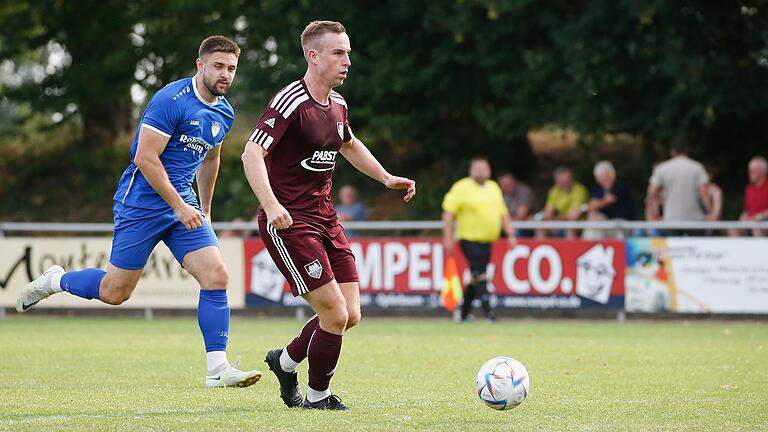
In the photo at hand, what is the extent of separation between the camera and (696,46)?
1919 cm

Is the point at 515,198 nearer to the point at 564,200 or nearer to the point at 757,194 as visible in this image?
the point at 564,200

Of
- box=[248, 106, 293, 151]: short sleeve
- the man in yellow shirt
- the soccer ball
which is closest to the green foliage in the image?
the man in yellow shirt

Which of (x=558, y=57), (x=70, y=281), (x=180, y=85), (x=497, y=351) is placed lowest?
(x=497, y=351)

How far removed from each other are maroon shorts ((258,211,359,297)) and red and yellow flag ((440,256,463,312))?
10.0 meters

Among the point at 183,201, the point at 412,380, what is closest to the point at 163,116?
the point at 183,201

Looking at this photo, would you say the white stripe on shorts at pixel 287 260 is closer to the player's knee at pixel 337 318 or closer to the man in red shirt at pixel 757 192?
the player's knee at pixel 337 318

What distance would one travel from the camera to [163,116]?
8.29 metres

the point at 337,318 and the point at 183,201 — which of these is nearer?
the point at 337,318

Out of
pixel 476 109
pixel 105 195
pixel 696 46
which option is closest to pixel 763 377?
pixel 696 46

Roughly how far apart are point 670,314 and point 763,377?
735 cm

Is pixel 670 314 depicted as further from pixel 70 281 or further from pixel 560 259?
pixel 70 281

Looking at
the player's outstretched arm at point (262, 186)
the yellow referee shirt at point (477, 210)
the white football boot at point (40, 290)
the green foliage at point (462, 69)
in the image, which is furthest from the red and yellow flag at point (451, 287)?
the player's outstretched arm at point (262, 186)

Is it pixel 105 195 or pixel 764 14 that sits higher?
pixel 764 14

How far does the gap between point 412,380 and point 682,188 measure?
921 centimetres
